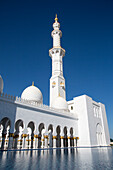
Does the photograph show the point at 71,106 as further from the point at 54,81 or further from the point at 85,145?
the point at 85,145

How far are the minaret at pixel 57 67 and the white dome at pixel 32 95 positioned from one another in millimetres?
5697

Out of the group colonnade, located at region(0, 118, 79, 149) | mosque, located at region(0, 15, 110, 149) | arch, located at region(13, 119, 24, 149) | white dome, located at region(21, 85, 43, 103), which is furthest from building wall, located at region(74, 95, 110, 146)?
arch, located at region(13, 119, 24, 149)

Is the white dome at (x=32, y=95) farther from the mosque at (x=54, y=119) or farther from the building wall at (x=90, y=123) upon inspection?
the building wall at (x=90, y=123)

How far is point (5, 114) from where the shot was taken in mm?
12391

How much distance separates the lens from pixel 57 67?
2698 cm

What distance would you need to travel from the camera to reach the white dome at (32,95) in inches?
719

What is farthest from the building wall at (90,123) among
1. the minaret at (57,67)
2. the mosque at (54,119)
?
the minaret at (57,67)

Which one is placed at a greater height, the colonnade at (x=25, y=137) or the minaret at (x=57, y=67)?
the minaret at (x=57, y=67)

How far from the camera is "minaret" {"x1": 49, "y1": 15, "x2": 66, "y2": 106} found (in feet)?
82.0

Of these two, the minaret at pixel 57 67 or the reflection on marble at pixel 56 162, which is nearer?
the reflection on marble at pixel 56 162

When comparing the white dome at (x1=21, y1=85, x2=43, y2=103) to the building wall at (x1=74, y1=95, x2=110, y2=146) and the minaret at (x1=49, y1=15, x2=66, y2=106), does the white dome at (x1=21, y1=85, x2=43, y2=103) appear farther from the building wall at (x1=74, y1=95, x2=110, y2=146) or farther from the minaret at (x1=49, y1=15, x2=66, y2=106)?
the building wall at (x1=74, y1=95, x2=110, y2=146)

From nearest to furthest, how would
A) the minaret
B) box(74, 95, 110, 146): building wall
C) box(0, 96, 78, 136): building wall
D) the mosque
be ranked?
box(0, 96, 78, 136): building wall → the mosque → box(74, 95, 110, 146): building wall → the minaret

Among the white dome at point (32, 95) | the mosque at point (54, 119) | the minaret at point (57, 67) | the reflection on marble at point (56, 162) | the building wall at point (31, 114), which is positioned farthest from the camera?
the minaret at point (57, 67)

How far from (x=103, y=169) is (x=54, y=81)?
22204 mm
